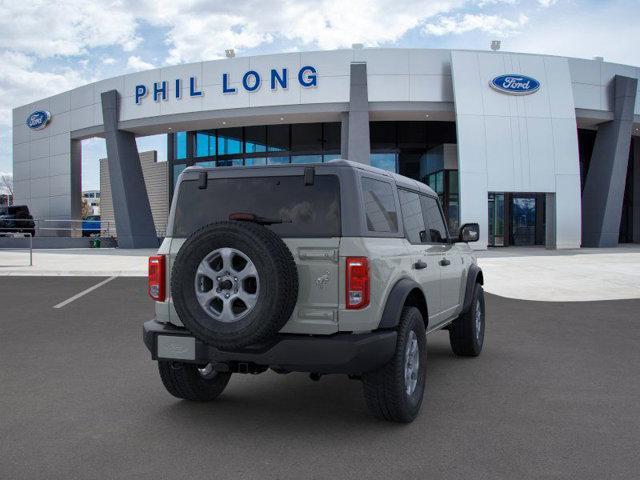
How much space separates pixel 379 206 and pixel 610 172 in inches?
1167

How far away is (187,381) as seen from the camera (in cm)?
481

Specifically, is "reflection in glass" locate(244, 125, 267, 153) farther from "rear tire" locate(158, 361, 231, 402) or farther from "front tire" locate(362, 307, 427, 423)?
"front tire" locate(362, 307, 427, 423)

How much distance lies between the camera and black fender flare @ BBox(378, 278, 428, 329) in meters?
4.21

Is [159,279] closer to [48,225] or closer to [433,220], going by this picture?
[433,220]

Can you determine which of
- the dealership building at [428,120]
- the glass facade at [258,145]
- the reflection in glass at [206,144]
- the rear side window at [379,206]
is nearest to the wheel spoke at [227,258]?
the rear side window at [379,206]

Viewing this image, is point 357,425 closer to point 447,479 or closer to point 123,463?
point 447,479

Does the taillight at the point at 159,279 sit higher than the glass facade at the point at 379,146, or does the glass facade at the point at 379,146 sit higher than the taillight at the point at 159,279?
the glass facade at the point at 379,146

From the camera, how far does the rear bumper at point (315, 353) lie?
13.0ft

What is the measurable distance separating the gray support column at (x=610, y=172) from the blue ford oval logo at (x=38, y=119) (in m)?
31.5

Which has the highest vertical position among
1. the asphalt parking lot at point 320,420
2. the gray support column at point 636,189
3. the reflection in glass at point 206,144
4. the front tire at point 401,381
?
the reflection in glass at point 206,144

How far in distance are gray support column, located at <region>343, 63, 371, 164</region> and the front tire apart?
22895 millimetres

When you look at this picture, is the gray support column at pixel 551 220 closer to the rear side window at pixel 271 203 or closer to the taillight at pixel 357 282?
the rear side window at pixel 271 203

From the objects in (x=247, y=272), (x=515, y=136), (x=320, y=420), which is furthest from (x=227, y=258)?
(x=515, y=136)

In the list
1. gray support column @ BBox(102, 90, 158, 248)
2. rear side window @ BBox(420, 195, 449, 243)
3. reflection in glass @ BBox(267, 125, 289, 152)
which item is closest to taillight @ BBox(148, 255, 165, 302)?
rear side window @ BBox(420, 195, 449, 243)
